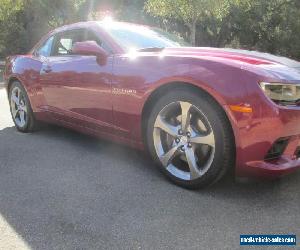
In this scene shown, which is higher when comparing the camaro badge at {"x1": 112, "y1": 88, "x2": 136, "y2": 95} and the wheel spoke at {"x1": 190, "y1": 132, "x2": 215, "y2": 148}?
the camaro badge at {"x1": 112, "y1": 88, "x2": 136, "y2": 95}

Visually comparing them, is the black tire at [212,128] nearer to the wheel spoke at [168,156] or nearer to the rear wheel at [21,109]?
the wheel spoke at [168,156]

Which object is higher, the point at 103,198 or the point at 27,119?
the point at 27,119

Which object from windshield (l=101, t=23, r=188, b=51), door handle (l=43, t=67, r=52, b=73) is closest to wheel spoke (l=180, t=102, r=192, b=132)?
windshield (l=101, t=23, r=188, b=51)

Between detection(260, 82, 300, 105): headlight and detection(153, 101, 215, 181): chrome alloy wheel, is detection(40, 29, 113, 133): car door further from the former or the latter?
detection(260, 82, 300, 105): headlight

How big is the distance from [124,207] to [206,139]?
0.80 meters

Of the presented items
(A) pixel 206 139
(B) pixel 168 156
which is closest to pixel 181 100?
(A) pixel 206 139

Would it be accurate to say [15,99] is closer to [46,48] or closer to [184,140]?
[46,48]

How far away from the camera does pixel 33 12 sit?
2827 centimetres

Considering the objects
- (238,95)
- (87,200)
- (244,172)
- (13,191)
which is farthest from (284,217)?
(13,191)

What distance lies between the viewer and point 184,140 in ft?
12.0

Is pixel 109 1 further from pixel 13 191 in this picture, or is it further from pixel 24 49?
pixel 13 191

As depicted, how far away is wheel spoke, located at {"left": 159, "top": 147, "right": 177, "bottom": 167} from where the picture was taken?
3702 millimetres

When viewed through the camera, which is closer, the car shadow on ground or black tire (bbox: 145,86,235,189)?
the car shadow on ground

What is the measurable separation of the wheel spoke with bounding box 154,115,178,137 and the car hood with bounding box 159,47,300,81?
0.56 m
